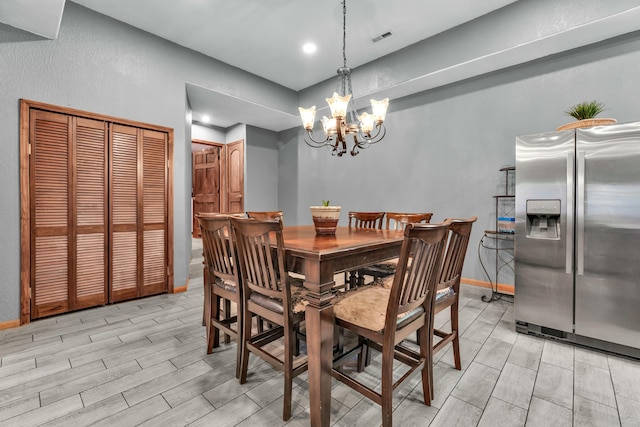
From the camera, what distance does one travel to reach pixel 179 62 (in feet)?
11.4

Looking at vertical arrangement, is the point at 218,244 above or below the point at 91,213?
below

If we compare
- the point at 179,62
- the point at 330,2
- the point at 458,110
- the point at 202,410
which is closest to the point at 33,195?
the point at 179,62

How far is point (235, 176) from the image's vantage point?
228 inches

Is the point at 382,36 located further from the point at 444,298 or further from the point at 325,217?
the point at 444,298

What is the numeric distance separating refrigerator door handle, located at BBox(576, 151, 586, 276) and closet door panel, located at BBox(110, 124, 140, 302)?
4.11 metres

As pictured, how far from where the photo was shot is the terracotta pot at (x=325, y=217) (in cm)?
214

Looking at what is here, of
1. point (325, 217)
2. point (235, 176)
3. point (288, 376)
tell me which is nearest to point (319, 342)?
point (288, 376)

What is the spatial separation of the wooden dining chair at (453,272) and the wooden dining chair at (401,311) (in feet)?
0.53

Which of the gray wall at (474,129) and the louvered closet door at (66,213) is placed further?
the gray wall at (474,129)

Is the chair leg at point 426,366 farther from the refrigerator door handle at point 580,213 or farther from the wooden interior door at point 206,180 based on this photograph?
the wooden interior door at point 206,180

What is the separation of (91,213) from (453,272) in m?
3.33

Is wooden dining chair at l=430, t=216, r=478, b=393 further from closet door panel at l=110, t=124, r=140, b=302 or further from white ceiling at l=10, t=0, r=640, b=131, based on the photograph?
closet door panel at l=110, t=124, r=140, b=302

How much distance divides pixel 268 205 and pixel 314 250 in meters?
4.61

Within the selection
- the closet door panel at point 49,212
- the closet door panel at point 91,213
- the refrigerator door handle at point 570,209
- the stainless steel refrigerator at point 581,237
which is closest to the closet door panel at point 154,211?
the closet door panel at point 91,213
